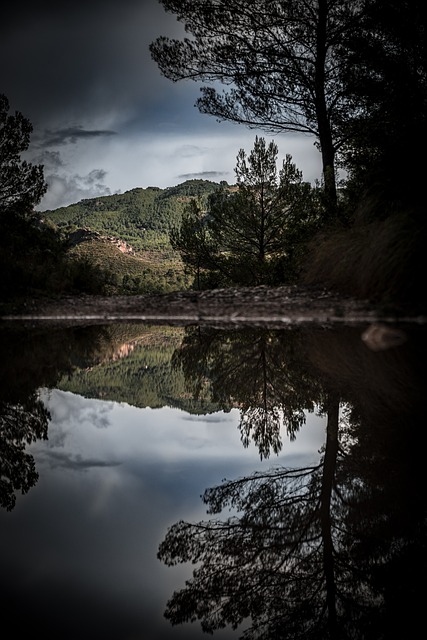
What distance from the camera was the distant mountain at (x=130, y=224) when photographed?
74.1 metres

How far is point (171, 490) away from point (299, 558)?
59 cm

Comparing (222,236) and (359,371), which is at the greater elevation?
(222,236)

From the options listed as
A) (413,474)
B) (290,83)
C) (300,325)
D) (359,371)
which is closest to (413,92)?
(290,83)

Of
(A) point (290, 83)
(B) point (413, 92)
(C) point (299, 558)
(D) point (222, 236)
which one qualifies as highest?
(A) point (290, 83)

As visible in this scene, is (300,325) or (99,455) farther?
(300,325)

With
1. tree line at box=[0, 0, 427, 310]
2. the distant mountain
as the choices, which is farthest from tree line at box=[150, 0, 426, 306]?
the distant mountain

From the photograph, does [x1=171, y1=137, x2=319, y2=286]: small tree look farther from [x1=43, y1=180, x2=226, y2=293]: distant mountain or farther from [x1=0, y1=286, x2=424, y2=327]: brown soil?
[x1=43, y1=180, x2=226, y2=293]: distant mountain

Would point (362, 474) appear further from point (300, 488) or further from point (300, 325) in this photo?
point (300, 325)

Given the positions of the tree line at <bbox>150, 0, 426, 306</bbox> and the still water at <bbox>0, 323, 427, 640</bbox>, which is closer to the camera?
the still water at <bbox>0, 323, 427, 640</bbox>

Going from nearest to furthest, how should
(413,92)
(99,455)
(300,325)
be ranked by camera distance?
(99,455) → (300,325) → (413,92)

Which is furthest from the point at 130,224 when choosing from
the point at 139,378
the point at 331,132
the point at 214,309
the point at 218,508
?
the point at 218,508

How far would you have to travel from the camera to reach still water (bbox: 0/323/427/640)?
1.40 metres

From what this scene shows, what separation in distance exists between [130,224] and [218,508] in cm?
13228

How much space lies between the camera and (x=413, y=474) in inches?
84.1
